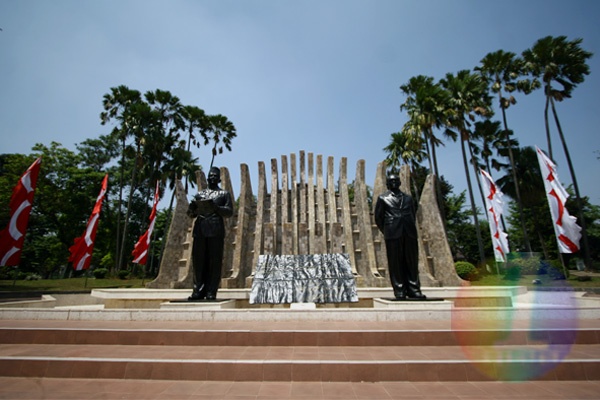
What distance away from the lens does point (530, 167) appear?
2602 centimetres

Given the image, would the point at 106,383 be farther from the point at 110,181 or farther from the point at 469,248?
the point at 469,248

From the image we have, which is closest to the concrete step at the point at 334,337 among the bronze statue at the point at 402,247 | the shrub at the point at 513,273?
the bronze statue at the point at 402,247

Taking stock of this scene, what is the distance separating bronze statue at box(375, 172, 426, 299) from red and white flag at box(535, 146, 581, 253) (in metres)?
7.49

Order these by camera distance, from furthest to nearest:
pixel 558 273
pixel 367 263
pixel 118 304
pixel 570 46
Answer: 1. pixel 570 46
2. pixel 558 273
3. pixel 367 263
4. pixel 118 304

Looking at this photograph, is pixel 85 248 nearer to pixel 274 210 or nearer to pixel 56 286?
pixel 56 286

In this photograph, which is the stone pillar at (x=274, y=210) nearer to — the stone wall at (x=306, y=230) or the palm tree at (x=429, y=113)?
the stone wall at (x=306, y=230)

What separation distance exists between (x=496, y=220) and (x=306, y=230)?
9.55 m

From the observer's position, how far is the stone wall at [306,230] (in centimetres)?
1459

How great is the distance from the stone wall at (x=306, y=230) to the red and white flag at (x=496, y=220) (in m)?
2.77

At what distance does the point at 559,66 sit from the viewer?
907 inches

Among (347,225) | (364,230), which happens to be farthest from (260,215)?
(364,230)

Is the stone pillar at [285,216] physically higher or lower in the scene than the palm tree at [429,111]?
lower

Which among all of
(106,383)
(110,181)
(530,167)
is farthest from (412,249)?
(110,181)

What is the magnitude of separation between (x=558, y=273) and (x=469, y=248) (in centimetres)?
1774
